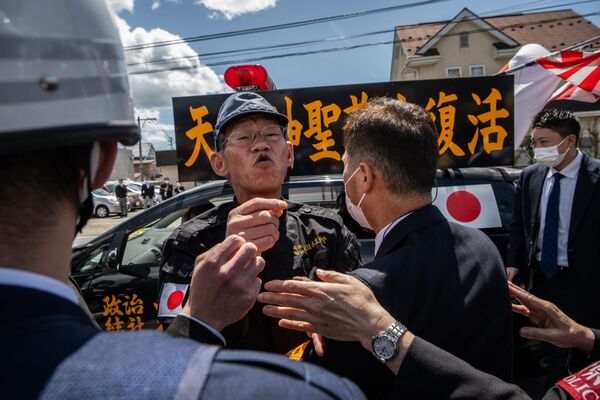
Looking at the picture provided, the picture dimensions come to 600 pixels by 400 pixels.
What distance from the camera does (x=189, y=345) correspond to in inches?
19.9

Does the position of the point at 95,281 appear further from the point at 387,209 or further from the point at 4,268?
the point at 4,268

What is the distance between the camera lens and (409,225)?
1224mm

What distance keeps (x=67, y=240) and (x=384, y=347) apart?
73 cm

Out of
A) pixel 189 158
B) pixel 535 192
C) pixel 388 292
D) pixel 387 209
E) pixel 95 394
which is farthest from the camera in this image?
pixel 189 158

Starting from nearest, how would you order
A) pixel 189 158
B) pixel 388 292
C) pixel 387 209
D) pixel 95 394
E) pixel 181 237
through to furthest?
1. pixel 95 394
2. pixel 388 292
3. pixel 387 209
4. pixel 181 237
5. pixel 189 158

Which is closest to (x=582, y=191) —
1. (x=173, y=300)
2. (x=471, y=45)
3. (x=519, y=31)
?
(x=173, y=300)

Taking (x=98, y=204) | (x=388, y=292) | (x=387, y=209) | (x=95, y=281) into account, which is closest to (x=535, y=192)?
(x=387, y=209)

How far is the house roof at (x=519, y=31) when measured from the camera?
2236cm

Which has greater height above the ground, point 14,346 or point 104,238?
point 14,346

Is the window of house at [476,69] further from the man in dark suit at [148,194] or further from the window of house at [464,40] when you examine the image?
the man in dark suit at [148,194]

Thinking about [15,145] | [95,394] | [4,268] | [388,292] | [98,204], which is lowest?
[98,204]

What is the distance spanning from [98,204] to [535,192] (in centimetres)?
1929

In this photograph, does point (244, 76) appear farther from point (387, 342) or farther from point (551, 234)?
point (551, 234)

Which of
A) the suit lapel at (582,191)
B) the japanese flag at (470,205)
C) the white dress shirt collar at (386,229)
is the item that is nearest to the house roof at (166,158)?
the japanese flag at (470,205)
